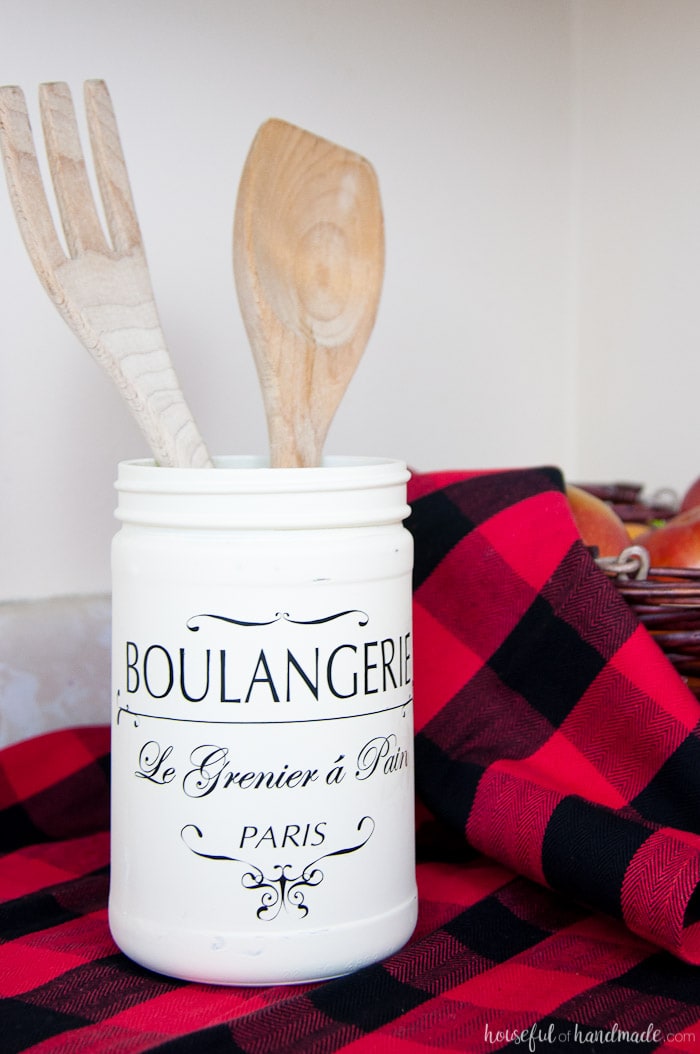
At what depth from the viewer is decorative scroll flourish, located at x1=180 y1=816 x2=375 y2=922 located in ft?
1.47

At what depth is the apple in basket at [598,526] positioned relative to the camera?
0.66 meters

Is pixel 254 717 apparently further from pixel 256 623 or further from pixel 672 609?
pixel 672 609

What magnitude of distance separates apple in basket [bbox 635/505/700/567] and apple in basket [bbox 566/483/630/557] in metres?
0.02

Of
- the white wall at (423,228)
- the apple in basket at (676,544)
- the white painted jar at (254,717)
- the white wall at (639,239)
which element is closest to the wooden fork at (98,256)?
the white painted jar at (254,717)

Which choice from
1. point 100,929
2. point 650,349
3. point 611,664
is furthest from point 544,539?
point 650,349

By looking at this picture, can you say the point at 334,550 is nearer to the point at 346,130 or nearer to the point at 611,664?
the point at 611,664

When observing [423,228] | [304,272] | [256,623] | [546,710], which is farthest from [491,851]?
[423,228]

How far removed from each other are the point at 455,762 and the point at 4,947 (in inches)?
9.3

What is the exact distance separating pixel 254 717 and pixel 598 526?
307 millimetres

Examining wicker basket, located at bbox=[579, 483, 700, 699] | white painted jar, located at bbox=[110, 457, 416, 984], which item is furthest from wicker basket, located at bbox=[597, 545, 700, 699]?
white painted jar, located at bbox=[110, 457, 416, 984]

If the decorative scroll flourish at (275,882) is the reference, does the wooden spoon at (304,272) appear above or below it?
above

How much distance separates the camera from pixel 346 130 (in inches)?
31.7

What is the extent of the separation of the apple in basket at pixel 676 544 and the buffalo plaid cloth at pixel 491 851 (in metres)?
0.07

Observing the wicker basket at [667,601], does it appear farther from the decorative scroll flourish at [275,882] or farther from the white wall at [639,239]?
the white wall at [639,239]
